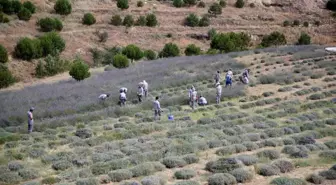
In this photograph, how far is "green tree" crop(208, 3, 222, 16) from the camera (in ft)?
206

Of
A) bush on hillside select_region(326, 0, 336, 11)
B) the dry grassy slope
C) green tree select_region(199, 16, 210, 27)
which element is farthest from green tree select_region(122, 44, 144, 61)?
bush on hillside select_region(326, 0, 336, 11)

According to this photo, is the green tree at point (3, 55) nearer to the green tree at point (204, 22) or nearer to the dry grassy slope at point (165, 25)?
the dry grassy slope at point (165, 25)

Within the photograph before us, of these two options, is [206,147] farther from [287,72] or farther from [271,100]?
[287,72]

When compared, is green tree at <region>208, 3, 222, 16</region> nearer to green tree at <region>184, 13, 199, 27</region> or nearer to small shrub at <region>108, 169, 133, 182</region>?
green tree at <region>184, 13, 199, 27</region>

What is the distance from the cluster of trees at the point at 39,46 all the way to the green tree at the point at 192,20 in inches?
782

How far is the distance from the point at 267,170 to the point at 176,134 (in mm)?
5729

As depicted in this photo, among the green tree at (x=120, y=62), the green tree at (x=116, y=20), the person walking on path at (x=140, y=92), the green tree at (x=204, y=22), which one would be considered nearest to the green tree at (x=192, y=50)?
the green tree at (x=204, y=22)

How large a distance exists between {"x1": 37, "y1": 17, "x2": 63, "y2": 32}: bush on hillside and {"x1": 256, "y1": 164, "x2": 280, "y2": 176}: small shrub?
40.5 metres

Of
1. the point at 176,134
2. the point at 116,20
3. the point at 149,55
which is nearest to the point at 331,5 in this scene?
the point at 116,20

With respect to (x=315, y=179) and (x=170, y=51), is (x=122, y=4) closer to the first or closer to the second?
(x=170, y=51)

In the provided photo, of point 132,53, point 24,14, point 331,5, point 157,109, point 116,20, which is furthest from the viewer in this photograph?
point 331,5

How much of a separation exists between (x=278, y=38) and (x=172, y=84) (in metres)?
28.5

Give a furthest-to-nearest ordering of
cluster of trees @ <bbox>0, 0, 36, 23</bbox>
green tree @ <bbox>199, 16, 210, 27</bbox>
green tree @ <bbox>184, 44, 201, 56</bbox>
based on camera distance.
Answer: green tree @ <bbox>199, 16, 210, 27</bbox> < green tree @ <bbox>184, 44, 201, 56</bbox> < cluster of trees @ <bbox>0, 0, 36, 23</bbox>

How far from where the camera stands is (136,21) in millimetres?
57750
